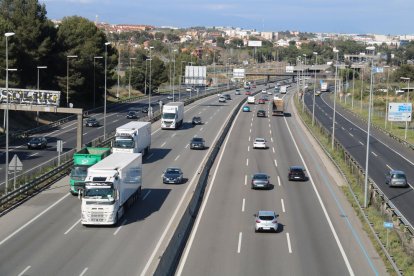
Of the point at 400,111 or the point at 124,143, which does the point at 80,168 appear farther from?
the point at 400,111

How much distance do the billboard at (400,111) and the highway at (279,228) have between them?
33.1 meters

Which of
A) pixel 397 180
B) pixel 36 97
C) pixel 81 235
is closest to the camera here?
pixel 81 235

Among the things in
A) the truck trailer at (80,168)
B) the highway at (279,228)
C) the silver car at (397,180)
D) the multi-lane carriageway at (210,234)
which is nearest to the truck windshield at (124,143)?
the multi-lane carriageway at (210,234)

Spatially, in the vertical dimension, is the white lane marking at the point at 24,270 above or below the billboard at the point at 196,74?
below

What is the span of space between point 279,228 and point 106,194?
9061 mm

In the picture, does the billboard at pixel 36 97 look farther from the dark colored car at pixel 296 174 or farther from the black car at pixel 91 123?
the black car at pixel 91 123

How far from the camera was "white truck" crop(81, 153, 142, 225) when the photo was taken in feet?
110

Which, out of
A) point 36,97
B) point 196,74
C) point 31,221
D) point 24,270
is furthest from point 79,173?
point 196,74

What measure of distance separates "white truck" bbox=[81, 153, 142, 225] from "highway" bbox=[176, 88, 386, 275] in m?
→ 4.12

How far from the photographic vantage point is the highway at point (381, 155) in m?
45.8

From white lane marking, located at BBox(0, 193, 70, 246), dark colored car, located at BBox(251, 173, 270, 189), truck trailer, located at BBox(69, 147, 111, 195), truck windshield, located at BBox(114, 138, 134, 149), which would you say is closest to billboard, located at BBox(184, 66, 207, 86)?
truck windshield, located at BBox(114, 138, 134, 149)

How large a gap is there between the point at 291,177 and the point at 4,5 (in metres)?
68.7

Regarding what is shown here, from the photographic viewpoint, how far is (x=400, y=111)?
299 feet

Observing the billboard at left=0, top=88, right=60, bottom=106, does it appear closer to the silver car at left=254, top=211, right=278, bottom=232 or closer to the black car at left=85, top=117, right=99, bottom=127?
the black car at left=85, top=117, right=99, bottom=127
